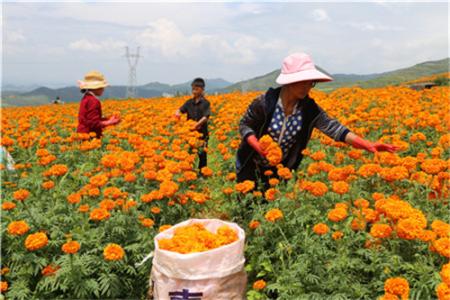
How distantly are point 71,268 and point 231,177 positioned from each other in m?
1.44

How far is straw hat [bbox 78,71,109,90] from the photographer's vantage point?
15.9ft

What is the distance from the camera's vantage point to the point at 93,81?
491 centimetres

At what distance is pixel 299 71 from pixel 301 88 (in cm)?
13

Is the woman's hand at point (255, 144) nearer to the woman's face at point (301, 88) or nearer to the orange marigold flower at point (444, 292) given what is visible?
the woman's face at point (301, 88)

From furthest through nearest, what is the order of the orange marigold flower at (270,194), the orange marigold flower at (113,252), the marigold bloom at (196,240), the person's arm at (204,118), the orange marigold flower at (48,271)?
the person's arm at (204,118)
the orange marigold flower at (270,194)
the orange marigold flower at (48,271)
the orange marigold flower at (113,252)
the marigold bloom at (196,240)

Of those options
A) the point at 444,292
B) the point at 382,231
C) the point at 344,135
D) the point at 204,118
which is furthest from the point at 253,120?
the point at 204,118

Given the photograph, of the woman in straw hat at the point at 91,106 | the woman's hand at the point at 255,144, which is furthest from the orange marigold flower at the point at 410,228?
the woman in straw hat at the point at 91,106

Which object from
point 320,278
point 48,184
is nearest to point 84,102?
point 48,184

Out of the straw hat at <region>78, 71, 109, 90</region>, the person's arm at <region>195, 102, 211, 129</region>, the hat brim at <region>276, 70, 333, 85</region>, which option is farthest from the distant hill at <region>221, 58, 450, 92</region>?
the hat brim at <region>276, 70, 333, 85</region>

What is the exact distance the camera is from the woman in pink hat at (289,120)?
288 centimetres

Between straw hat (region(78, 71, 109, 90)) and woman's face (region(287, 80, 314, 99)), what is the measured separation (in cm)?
281

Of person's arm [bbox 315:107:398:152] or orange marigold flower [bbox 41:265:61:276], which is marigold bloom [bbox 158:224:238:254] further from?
person's arm [bbox 315:107:398:152]

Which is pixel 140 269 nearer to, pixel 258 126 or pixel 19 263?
pixel 19 263

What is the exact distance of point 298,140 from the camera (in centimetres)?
317
